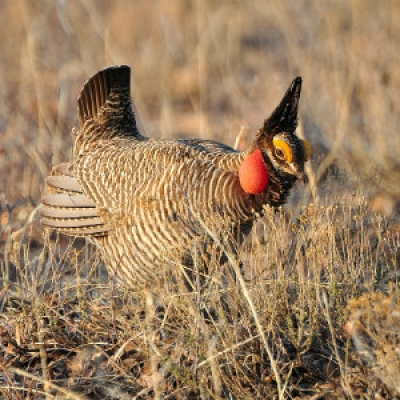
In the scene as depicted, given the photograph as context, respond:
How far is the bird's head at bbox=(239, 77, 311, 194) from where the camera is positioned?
4.38m

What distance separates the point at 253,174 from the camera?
4.43 meters

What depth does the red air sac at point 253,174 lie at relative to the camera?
4438 millimetres

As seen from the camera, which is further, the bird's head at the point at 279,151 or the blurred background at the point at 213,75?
the blurred background at the point at 213,75

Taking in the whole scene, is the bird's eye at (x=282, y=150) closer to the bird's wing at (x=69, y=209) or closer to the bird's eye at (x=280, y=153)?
the bird's eye at (x=280, y=153)

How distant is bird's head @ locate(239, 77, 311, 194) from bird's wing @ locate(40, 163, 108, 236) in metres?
0.90

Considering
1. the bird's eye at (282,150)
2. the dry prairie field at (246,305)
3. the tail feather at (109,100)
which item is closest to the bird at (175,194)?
the bird's eye at (282,150)

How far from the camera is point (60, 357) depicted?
414 cm

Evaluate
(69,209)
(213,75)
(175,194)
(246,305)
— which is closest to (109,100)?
(69,209)

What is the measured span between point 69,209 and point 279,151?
133 centimetres

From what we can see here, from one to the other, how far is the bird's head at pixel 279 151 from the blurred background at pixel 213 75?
1.84 feet

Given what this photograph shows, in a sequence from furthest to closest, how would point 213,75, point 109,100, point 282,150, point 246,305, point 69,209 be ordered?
point 213,75 < point 109,100 < point 69,209 < point 282,150 < point 246,305

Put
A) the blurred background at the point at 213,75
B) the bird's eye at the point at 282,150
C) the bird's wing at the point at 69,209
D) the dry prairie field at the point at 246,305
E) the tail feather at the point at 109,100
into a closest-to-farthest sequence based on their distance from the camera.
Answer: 1. the dry prairie field at the point at 246,305
2. the bird's eye at the point at 282,150
3. the bird's wing at the point at 69,209
4. the tail feather at the point at 109,100
5. the blurred background at the point at 213,75

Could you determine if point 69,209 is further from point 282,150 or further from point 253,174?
point 282,150

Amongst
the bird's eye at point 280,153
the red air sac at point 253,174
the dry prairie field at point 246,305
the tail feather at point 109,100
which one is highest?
the tail feather at point 109,100
